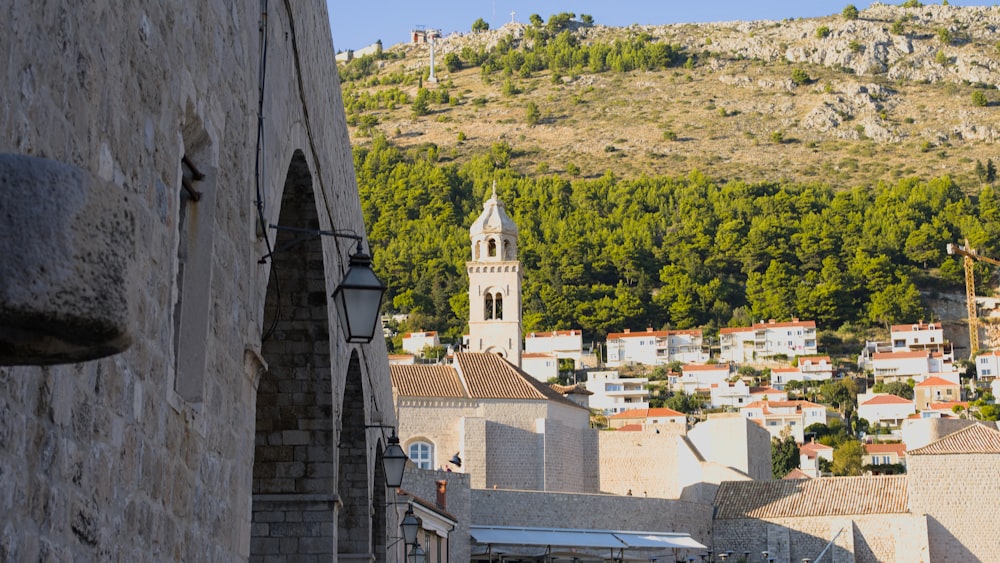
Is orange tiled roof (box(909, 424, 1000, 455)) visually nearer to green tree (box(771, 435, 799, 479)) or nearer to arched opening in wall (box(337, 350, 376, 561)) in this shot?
green tree (box(771, 435, 799, 479))

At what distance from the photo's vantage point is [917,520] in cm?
4597

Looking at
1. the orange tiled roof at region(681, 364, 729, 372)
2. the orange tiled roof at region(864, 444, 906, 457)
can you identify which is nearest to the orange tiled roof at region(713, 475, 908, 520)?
the orange tiled roof at region(864, 444, 906, 457)

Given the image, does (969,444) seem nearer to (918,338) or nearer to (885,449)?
(885,449)

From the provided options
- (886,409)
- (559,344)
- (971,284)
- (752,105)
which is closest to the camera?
(886,409)

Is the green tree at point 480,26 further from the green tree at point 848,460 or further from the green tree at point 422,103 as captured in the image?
the green tree at point 848,460

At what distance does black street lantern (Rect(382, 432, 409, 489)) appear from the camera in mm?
14531

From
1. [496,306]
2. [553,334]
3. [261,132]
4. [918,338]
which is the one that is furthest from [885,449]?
[261,132]

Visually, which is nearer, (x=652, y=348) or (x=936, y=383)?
(x=936, y=383)

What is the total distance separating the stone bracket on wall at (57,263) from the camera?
1.71 metres

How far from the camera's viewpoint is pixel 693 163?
14225 cm

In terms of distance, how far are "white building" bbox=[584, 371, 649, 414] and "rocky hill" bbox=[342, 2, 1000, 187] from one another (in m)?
46.5

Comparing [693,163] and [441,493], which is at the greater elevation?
[693,163]

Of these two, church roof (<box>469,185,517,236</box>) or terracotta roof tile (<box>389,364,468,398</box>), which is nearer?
terracotta roof tile (<box>389,364,468,398</box>)

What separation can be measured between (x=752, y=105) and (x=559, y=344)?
64.9 metres
